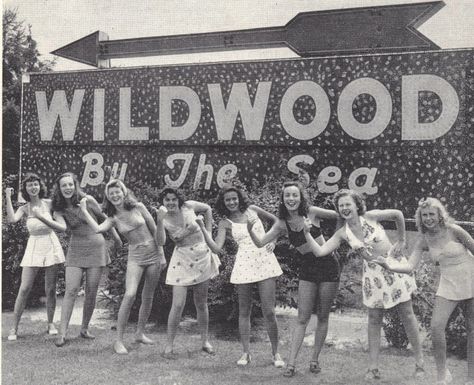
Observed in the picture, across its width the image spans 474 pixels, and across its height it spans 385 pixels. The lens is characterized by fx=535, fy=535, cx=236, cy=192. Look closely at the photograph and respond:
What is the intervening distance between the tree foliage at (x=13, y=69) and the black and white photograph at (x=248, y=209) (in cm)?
6

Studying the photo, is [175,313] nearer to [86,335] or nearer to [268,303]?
[268,303]

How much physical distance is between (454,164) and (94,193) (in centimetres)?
559

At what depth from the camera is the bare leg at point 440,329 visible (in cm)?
387

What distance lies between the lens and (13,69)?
11086 millimetres

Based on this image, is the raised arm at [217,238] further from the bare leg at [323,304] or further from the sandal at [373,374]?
the sandal at [373,374]

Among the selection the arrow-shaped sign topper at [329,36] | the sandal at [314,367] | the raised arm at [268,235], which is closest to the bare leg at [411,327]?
the sandal at [314,367]

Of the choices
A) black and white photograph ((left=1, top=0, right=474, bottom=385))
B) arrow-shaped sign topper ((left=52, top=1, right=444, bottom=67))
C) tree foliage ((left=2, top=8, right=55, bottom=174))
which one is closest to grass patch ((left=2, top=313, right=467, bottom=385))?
black and white photograph ((left=1, top=0, right=474, bottom=385))

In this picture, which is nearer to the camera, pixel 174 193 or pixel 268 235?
pixel 268 235

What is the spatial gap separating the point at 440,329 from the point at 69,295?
3.41 metres

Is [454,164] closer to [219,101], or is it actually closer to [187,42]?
[219,101]

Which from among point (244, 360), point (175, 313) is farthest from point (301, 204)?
point (175, 313)

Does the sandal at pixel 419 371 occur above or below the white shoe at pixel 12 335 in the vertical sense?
above

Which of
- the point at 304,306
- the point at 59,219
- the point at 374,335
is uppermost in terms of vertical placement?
the point at 59,219

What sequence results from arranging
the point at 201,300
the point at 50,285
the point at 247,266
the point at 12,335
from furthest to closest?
the point at 50,285, the point at 12,335, the point at 201,300, the point at 247,266
